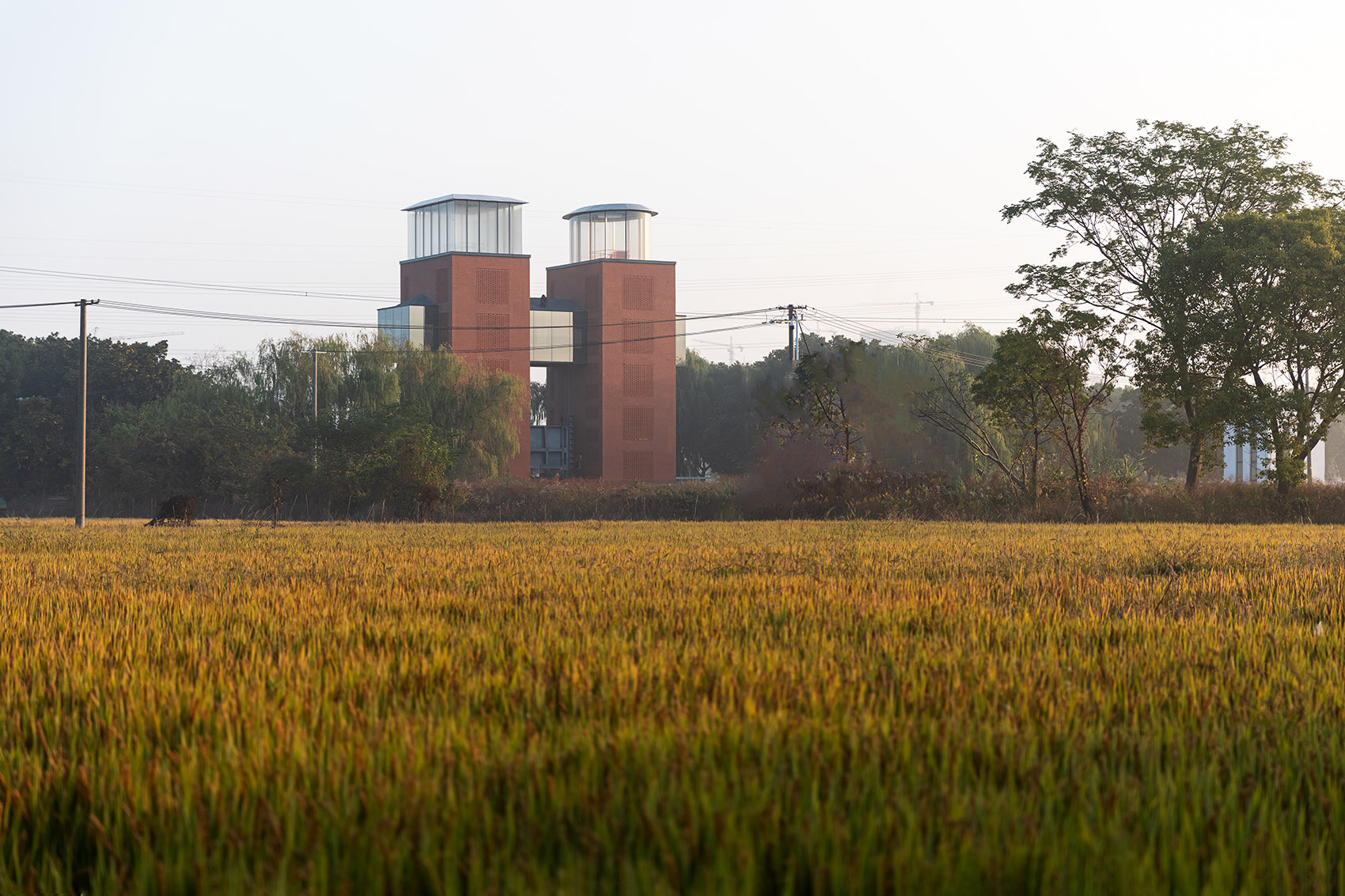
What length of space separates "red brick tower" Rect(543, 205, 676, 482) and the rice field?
205 ft

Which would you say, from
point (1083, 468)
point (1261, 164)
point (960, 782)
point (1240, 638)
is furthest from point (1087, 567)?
point (1261, 164)

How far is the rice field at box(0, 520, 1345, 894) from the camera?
1.88 m

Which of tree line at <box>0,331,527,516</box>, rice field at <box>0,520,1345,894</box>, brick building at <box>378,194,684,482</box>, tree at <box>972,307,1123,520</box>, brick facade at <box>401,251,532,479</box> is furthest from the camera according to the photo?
brick building at <box>378,194,684,482</box>

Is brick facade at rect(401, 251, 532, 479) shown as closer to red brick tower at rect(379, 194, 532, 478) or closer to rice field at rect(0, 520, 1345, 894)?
red brick tower at rect(379, 194, 532, 478)

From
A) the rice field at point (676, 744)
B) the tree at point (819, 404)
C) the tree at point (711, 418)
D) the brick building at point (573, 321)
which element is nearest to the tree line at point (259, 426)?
the tree at point (819, 404)

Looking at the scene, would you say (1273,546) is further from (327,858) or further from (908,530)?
(327,858)

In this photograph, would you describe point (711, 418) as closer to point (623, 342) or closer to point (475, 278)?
point (623, 342)

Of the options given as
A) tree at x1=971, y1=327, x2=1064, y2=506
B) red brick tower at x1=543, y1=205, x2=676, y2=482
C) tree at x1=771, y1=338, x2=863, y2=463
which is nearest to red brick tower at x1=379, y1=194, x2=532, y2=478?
red brick tower at x1=543, y1=205, x2=676, y2=482

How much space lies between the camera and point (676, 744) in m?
2.62

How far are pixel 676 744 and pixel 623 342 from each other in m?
67.0

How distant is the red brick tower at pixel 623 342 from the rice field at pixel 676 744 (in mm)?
62537

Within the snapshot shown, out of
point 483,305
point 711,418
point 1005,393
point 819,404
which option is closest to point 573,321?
point 483,305

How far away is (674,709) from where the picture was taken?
121 inches

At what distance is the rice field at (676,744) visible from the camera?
188 cm
